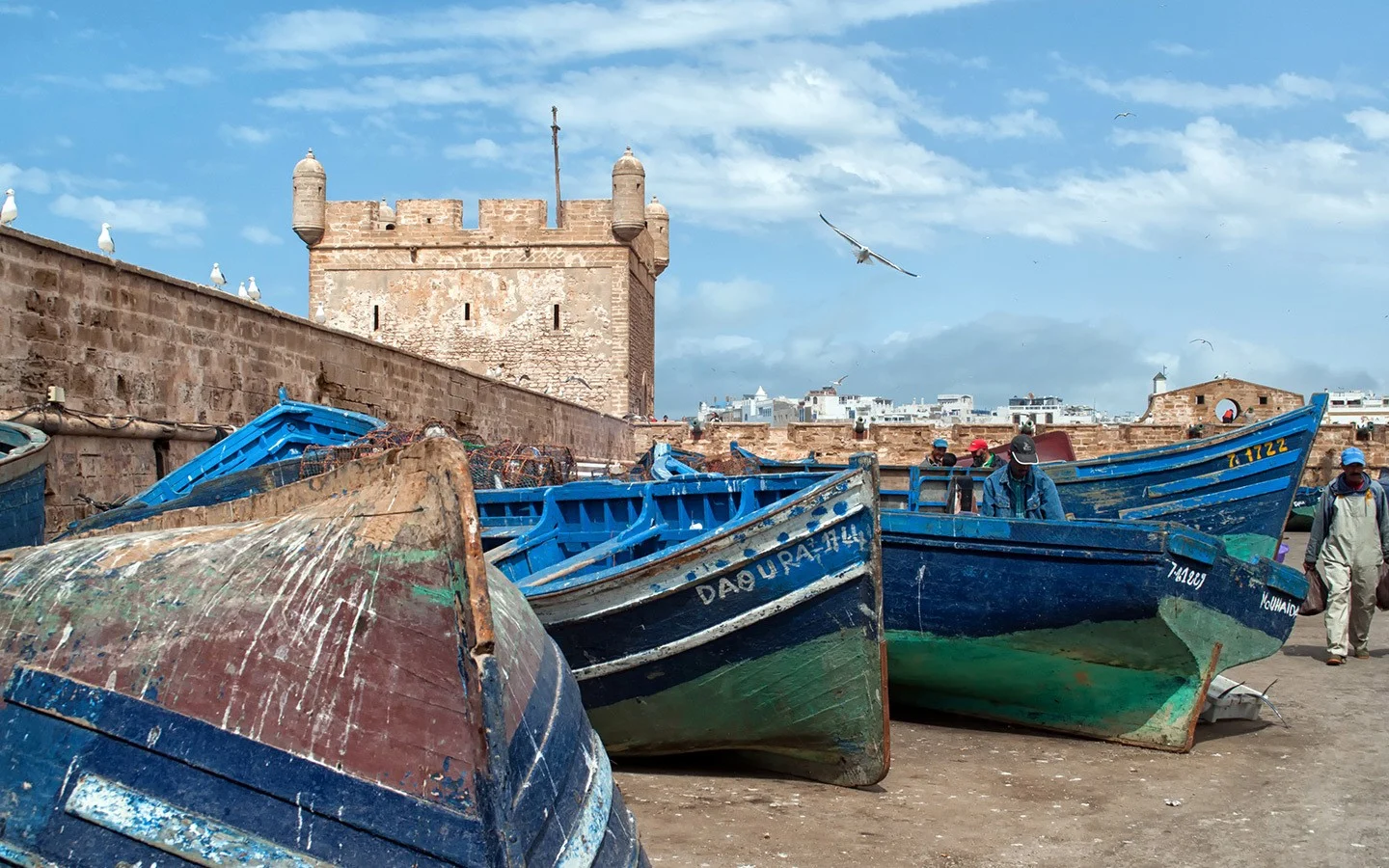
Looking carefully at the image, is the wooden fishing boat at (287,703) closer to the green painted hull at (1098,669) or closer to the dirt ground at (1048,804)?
the dirt ground at (1048,804)

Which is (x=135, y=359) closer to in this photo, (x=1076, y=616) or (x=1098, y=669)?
(x=1076, y=616)

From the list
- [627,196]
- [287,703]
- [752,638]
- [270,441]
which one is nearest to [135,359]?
[270,441]

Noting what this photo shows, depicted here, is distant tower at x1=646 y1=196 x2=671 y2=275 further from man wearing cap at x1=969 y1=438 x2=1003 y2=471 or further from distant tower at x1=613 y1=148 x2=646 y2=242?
man wearing cap at x1=969 y1=438 x2=1003 y2=471

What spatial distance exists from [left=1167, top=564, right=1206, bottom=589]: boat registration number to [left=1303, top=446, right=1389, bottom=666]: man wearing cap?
113 inches

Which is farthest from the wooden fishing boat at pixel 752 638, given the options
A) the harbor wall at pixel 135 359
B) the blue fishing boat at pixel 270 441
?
the harbor wall at pixel 135 359

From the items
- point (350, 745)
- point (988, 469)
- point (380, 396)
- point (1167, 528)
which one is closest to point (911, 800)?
point (1167, 528)

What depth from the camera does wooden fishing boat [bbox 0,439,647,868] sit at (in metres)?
2.63

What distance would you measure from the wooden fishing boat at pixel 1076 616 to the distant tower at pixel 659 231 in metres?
29.6

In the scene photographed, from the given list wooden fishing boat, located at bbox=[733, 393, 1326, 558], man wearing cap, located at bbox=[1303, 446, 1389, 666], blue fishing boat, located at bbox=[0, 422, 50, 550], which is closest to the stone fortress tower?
wooden fishing boat, located at bbox=[733, 393, 1326, 558]

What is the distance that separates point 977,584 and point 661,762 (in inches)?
66.4

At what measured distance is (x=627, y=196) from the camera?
2920 cm

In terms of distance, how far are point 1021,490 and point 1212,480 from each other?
5.26m

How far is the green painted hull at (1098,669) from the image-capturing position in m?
5.81

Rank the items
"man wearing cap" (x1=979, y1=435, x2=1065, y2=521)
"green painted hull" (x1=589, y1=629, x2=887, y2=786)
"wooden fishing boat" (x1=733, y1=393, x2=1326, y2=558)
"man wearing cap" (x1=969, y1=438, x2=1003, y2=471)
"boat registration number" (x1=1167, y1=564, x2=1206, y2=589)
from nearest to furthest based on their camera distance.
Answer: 1. "green painted hull" (x1=589, y1=629, x2=887, y2=786)
2. "boat registration number" (x1=1167, y1=564, x2=1206, y2=589)
3. "man wearing cap" (x1=979, y1=435, x2=1065, y2=521)
4. "man wearing cap" (x1=969, y1=438, x2=1003, y2=471)
5. "wooden fishing boat" (x1=733, y1=393, x2=1326, y2=558)
